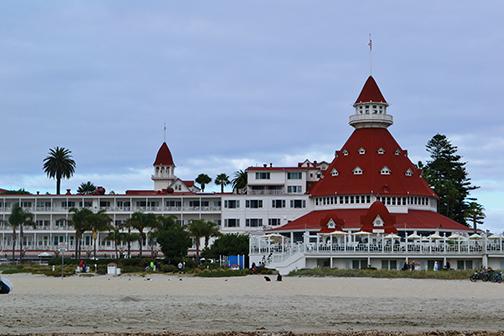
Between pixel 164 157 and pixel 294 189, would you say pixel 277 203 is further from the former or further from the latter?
pixel 164 157

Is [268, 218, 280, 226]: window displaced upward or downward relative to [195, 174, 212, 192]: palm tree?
downward

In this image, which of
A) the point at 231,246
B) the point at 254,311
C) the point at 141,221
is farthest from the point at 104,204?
the point at 254,311

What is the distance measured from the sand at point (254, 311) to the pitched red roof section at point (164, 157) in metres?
86.2

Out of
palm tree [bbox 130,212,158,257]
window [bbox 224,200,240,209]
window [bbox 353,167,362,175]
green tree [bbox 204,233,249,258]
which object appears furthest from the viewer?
window [bbox 224,200,240,209]

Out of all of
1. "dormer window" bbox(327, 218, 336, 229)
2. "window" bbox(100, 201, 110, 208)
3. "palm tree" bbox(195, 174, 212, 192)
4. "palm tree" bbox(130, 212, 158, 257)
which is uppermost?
"palm tree" bbox(195, 174, 212, 192)

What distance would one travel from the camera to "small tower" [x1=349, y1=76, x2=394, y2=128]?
9744 cm

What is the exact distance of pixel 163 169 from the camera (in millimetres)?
132000

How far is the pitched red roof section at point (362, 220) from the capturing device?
8488 centimetres

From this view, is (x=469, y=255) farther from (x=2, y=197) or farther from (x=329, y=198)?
(x=2, y=197)

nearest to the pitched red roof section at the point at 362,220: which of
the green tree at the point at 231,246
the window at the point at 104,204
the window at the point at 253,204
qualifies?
the green tree at the point at 231,246

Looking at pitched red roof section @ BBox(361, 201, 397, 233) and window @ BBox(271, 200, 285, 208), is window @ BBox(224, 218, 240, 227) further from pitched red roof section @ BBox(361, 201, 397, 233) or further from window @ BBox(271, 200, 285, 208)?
pitched red roof section @ BBox(361, 201, 397, 233)

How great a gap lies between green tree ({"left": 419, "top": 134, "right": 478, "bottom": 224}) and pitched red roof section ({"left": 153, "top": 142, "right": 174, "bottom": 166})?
112 feet

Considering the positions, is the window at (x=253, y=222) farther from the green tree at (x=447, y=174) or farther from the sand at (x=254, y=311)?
the sand at (x=254, y=311)

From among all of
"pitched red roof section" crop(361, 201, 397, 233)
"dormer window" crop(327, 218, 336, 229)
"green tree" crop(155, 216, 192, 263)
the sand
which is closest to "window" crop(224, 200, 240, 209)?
"green tree" crop(155, 216, 192, 263)
